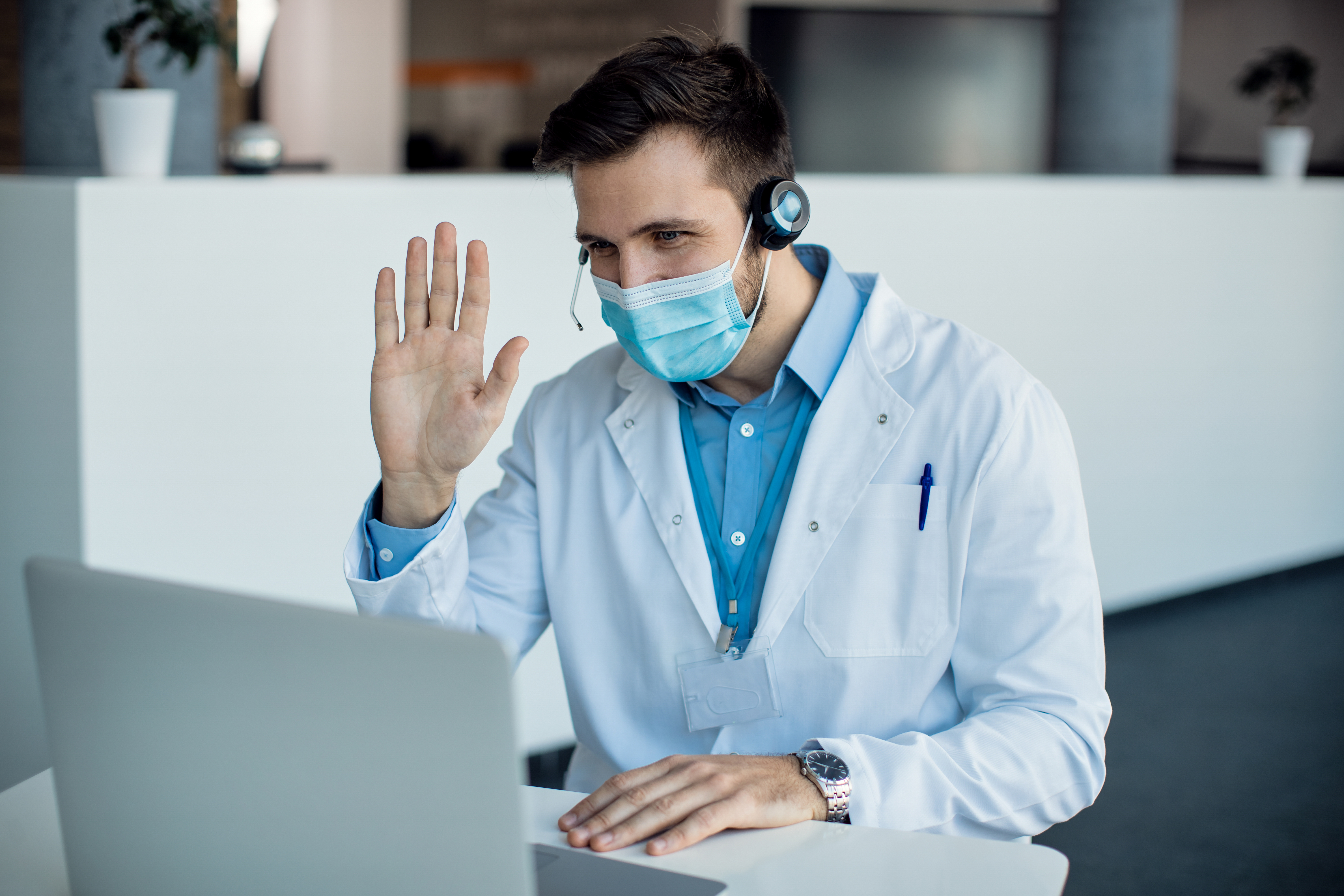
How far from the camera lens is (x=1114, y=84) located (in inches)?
176

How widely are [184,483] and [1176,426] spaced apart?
3077mm

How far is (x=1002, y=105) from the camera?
5715 mm

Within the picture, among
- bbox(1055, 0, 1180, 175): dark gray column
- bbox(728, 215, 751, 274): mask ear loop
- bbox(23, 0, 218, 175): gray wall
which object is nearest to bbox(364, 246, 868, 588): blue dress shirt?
bbox(728, 215, 751, 274): mask ear loop

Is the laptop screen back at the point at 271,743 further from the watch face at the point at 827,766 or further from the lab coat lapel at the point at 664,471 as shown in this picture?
the lab coat lapel at the point at 664,471

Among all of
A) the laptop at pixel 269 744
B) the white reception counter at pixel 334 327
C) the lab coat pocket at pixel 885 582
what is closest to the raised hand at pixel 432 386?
the lab coat pocket at pixel 885 582

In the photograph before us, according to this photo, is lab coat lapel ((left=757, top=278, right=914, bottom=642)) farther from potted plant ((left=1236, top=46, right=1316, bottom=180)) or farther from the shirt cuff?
potted plant ((left=1236, top=46, right=1316, bottom=180))

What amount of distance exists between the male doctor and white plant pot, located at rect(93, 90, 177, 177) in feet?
3.86

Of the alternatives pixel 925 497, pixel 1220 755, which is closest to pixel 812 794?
pixel 925 497

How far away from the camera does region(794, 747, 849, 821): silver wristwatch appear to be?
1181 mm

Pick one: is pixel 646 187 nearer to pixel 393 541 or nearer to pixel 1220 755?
pixel 393 541

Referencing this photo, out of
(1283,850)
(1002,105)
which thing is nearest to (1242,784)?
(1283,850)

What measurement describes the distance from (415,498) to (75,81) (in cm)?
171

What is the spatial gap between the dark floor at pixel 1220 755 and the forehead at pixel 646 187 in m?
1.69

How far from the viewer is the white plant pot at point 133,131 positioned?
2.36 metres
